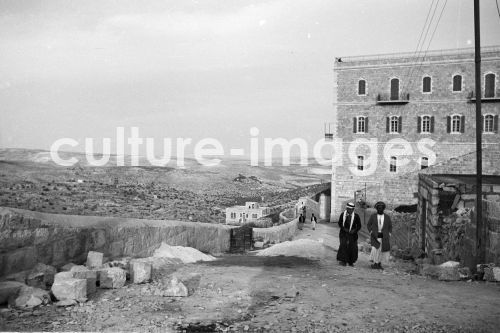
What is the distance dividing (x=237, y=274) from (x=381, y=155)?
89.4ft

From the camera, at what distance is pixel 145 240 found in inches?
299

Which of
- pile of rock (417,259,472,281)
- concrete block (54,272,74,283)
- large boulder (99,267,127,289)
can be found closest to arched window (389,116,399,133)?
pile of rock (417,259,472,281)

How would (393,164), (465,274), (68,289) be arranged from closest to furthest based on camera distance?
(68,289)
(465,274)
(393,164)

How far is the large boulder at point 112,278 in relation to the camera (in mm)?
5395

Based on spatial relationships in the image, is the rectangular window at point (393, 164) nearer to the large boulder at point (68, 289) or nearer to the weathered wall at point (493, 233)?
the weathered wall at point (493, 233)

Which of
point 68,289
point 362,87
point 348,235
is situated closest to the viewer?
point 68,289

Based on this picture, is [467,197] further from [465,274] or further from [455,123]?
[455,123]

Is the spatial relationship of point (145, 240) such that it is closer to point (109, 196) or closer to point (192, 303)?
point (192, 303)

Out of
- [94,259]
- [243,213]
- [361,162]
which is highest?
[361,162]

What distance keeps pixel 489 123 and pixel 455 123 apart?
7.28 ft

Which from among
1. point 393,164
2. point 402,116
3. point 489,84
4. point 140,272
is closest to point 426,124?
point 402,116

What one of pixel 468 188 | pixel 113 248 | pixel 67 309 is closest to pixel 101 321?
pixel 67 309

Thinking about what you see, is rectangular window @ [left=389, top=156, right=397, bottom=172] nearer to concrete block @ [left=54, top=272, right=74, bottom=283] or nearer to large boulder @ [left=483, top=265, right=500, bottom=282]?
large boulder @ [left=483, top=265, right=500, bottom=282]

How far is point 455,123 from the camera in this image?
3031cm
